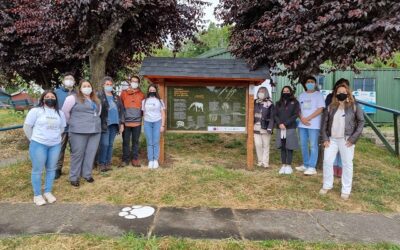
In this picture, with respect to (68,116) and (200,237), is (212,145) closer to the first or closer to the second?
(68,116)

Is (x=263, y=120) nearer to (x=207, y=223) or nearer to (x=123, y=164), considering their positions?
(x=123, y=164)

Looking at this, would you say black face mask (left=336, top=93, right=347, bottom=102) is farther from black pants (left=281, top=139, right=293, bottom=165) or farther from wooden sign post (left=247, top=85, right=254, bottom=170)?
wooden sign post (left=247, top=85, right=254, bottom=170)

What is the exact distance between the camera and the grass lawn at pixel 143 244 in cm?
377

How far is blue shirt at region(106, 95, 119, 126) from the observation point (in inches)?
254

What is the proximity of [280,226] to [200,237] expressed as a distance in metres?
1.04

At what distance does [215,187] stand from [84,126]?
7.42 feet

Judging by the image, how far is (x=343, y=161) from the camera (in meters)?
5.51

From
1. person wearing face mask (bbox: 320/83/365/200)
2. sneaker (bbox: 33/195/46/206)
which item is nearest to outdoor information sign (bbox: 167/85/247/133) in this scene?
person wearing face mask (bbox: 320/83/365/200)

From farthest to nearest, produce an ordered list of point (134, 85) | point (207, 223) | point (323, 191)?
point (134, 85) < point (323, 191) < point (207, 223)

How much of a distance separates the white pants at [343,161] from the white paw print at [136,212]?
2727mm

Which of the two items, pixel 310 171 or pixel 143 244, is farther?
pixel 310 171

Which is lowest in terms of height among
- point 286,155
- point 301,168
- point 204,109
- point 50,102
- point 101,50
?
point 301,168

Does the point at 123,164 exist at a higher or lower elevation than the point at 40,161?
lower

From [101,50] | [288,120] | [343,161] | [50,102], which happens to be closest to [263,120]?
[288,120]
